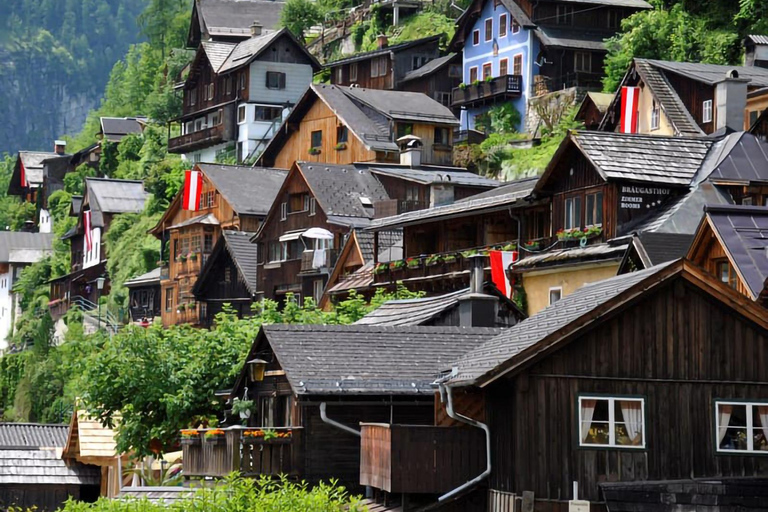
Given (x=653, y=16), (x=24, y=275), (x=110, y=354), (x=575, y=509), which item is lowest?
(x=575, y=509)

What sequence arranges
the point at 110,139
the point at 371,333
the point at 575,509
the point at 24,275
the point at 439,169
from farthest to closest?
1. the point at 110,139
2. the point at 24,275
3. the point at 439,169
4. the point at 371,333
5. the point at 575,509

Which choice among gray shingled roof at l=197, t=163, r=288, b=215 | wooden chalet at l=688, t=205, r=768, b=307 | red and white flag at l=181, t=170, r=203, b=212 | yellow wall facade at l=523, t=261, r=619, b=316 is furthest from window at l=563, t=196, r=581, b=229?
red and white flag at l=181, t=170, r=203, b=212

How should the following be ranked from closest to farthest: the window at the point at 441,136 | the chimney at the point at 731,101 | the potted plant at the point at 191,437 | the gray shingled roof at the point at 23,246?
1. the potted plant at the point at 191,437
2. the chimney at the point at 731,101
3. the window at the point at 441,136
4. the gray shingled roof at the point at 23,246

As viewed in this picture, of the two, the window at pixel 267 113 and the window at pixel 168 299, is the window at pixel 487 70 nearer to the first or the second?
the window at pixel 267 113

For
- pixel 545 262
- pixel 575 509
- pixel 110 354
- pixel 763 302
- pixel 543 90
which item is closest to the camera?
pixel 575 509

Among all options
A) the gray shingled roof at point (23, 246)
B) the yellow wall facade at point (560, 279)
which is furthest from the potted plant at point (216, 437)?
the gray shingled roof at point (23, 246)

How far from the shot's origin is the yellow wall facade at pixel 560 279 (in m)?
48.8

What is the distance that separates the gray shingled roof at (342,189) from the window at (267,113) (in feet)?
93.8

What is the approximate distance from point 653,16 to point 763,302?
47.8 metres

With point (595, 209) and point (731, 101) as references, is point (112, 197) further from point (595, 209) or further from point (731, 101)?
point (595, 209)

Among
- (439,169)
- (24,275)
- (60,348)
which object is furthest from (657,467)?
(24,275)

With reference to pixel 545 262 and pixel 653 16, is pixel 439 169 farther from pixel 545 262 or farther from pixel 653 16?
pixel 545 262

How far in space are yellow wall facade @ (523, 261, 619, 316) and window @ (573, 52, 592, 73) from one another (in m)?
36.6

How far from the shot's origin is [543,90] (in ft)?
287
